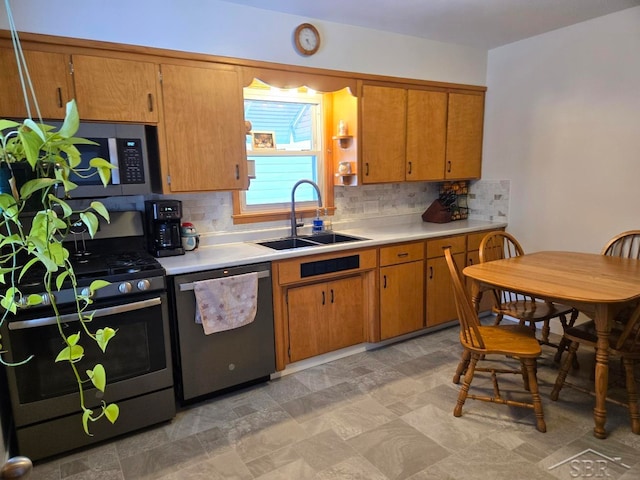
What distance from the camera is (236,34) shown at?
9.15ft

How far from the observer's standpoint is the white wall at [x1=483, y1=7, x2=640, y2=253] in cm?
307

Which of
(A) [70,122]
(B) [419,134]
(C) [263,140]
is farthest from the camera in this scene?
(B) [419,134]

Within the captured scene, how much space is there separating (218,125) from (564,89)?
8.92 ft

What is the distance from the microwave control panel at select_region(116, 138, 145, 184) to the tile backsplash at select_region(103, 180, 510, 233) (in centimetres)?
54

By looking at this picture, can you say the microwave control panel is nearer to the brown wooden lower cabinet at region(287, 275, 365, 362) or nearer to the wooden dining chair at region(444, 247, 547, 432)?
the brown wooden lower cabinet at region(287, 275, 365, 362)

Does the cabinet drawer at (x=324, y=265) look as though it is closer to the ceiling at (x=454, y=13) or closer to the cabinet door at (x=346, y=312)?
the cabinet door at (x=346, y=312)

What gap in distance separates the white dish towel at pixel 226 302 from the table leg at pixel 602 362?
1.88 metres

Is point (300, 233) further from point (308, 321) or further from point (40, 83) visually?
point (40, 83)

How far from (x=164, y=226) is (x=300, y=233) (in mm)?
1145

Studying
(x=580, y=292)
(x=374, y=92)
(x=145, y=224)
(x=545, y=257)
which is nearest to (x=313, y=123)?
(x=374, y=92)

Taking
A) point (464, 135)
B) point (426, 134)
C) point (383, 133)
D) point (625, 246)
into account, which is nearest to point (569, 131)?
point (464, 135)

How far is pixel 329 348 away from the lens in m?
3.11

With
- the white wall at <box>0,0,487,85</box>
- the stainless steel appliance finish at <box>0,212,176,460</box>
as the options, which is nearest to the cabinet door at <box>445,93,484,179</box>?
the white wall at <box>0,0,487,85</box>

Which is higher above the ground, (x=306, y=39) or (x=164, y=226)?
(x=306, y=39)
